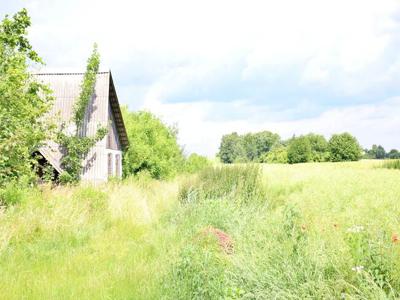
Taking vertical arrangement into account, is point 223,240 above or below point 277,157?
below

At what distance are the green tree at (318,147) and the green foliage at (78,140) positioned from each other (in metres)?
49.8

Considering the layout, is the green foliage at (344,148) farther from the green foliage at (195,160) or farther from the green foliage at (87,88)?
the green foliage at (87,88)

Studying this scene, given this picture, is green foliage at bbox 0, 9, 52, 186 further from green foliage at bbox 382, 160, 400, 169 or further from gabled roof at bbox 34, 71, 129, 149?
green foliage at bbox 382, 160, 400, 169

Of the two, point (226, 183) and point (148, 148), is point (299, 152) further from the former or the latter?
point (226, 183)

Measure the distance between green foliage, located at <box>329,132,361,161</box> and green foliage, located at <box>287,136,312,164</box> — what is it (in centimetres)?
412

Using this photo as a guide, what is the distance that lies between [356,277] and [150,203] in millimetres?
10083

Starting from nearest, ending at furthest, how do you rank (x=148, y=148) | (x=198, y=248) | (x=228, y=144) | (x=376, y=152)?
(x=198, y=248) → (x=148, y=148) → (x=228, y=144) → (x=376, y=152)

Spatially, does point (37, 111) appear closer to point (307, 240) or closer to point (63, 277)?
point (63, 277)

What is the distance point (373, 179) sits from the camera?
1705 centimetres

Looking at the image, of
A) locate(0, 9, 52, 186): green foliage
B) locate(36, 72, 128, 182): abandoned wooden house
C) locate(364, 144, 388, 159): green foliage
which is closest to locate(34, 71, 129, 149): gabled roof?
locate(36, 72, 128, 182): abandoned wooden house

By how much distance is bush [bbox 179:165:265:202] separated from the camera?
1234 cm

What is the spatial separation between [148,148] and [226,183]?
1489 cm

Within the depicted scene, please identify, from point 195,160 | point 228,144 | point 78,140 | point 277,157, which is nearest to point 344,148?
point 277,157

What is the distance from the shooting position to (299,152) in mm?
64188
